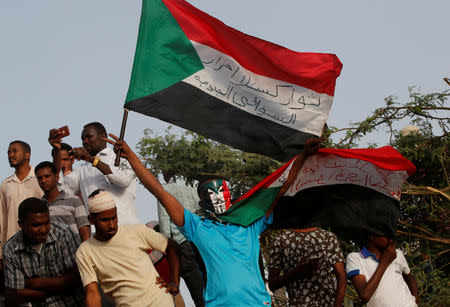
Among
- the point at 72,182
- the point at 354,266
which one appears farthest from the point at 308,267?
the point at 72,182

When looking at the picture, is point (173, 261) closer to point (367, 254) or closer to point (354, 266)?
point (354, 266)

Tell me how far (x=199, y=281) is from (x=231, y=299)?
264 centimetres

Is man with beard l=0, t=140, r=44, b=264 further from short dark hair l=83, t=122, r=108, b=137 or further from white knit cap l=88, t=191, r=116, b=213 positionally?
white knit cap l=88, t=191, r=116, b=213

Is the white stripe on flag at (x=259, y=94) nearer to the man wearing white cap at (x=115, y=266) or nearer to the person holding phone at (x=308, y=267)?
the person holding phone at (x=308, y=267)

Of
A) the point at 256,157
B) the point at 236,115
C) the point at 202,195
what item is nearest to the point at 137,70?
the point at 236,115

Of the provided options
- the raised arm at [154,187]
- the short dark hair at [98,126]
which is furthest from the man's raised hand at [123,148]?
the short dark hair at [98,126]

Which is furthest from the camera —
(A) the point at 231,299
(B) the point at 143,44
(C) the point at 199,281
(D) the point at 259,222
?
(C) the point at 199,281

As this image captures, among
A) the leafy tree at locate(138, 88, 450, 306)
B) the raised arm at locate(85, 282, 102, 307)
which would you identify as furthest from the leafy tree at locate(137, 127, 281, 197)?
the raised arm at locate(85, 282, 102, 307)

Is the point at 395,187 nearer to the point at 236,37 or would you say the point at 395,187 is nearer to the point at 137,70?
the point at 236,37

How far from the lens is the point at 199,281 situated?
855 centimetres

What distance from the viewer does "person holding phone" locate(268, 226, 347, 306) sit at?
22.4ft

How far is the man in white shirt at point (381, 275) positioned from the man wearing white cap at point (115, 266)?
1.95 metres

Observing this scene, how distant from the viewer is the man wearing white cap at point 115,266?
618 centimetres

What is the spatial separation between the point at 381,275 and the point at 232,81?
2.34 m
